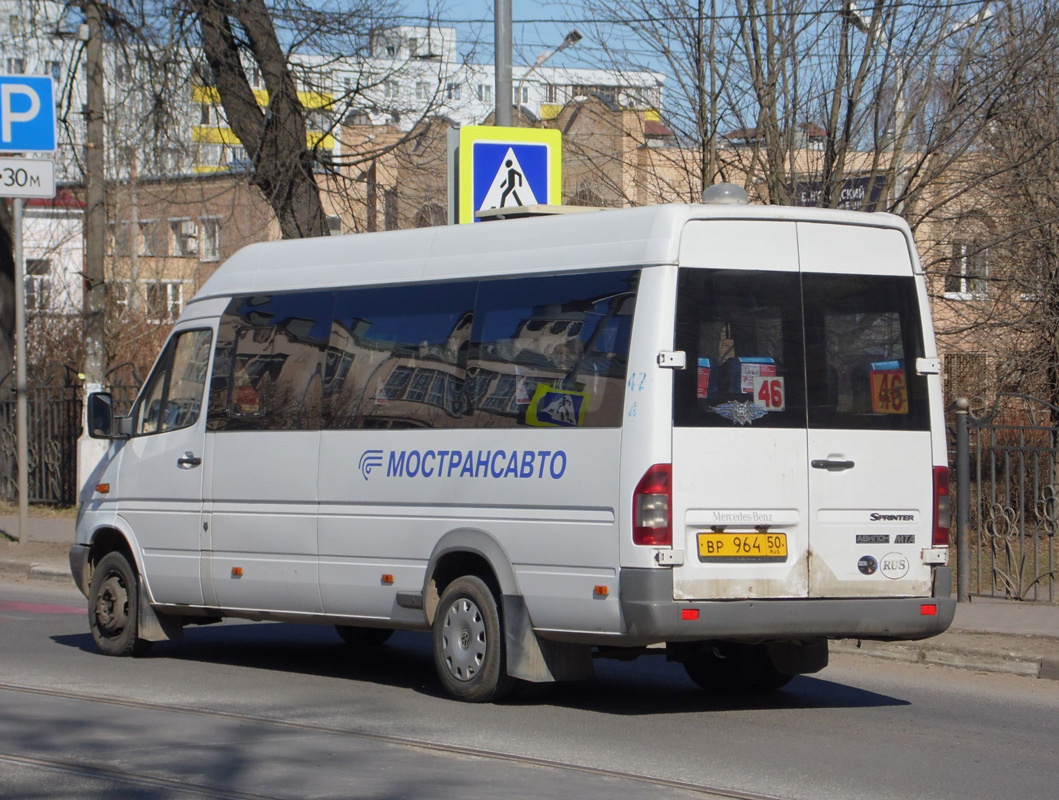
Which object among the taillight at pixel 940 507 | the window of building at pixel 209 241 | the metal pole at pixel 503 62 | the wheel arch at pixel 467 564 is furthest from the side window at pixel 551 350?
the window of building at pixel 209 241

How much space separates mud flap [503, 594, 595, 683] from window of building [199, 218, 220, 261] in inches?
888

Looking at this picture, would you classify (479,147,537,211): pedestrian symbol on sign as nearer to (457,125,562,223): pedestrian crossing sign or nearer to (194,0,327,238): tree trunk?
(457,125,562,223): pedestrian crossing sign

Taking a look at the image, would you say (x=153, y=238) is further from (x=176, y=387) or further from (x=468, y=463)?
(x=468, y=463)

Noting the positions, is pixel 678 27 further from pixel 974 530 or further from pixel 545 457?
pixel 545 457

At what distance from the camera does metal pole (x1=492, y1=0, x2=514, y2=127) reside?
44.4 ft

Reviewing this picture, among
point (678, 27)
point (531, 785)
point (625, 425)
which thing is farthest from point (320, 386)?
point (678, 27)

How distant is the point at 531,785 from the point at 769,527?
2.10 m

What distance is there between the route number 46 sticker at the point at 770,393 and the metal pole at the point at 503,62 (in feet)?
20.7

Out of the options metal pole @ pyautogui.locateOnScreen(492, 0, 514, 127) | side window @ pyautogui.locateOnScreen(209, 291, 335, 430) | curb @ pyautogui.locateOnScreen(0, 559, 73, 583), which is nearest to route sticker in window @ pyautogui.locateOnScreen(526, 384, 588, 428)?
side window @ pyautogui.locateOnScreen(209, 291, 335, 430)

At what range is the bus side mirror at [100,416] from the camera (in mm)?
10273

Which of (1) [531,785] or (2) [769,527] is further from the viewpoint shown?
(2) [769,527]

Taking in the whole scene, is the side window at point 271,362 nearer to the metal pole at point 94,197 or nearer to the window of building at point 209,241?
Result: the metal pole at point 94,197

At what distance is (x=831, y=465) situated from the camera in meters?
7.88

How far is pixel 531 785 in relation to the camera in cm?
629
